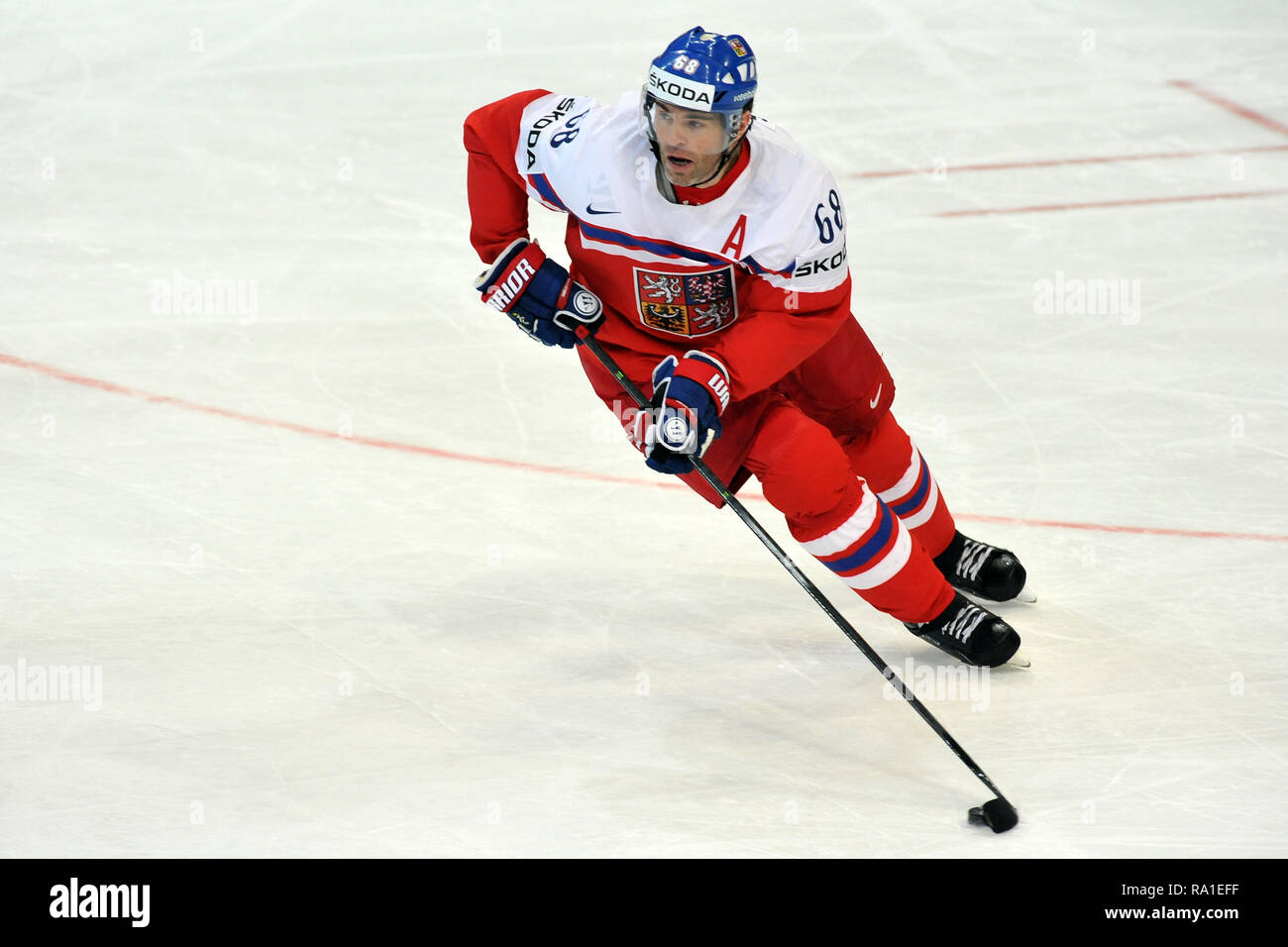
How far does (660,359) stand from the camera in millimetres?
3115

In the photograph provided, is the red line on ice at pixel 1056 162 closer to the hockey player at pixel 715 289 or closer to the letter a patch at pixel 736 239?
the hockey player at pixel 715 289

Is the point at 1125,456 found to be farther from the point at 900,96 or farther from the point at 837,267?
the point at 900,96

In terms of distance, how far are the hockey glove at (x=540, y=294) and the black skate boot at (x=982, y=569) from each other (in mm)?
1021

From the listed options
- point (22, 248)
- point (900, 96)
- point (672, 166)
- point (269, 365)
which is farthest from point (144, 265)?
point (900, 96)

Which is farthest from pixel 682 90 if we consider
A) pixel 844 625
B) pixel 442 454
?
pixel 442 454

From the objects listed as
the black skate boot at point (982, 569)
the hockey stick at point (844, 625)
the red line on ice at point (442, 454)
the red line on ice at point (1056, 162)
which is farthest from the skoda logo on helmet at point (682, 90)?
the red line on ice at point (1056, 162)

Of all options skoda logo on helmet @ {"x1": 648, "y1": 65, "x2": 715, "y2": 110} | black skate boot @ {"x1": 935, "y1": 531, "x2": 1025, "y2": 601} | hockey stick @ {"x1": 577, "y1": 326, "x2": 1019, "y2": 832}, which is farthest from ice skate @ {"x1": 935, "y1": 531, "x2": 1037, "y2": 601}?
skoda logo on helmet @ {"x1": 648, "y1": 65, "x2": 715, "y2": 110}

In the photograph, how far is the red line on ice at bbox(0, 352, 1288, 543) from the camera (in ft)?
12.2

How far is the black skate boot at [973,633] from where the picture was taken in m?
3.13

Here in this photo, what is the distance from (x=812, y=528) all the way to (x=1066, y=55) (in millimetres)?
5184

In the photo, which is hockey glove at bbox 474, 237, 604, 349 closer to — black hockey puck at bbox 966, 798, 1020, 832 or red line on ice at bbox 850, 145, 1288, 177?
black hockey puck at bbox 966, 798, 1020, 832

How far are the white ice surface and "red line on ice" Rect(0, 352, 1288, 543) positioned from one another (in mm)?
20

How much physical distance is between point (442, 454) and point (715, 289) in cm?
140

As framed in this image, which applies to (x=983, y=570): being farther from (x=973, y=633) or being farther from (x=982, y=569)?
(x=973, y=633)
